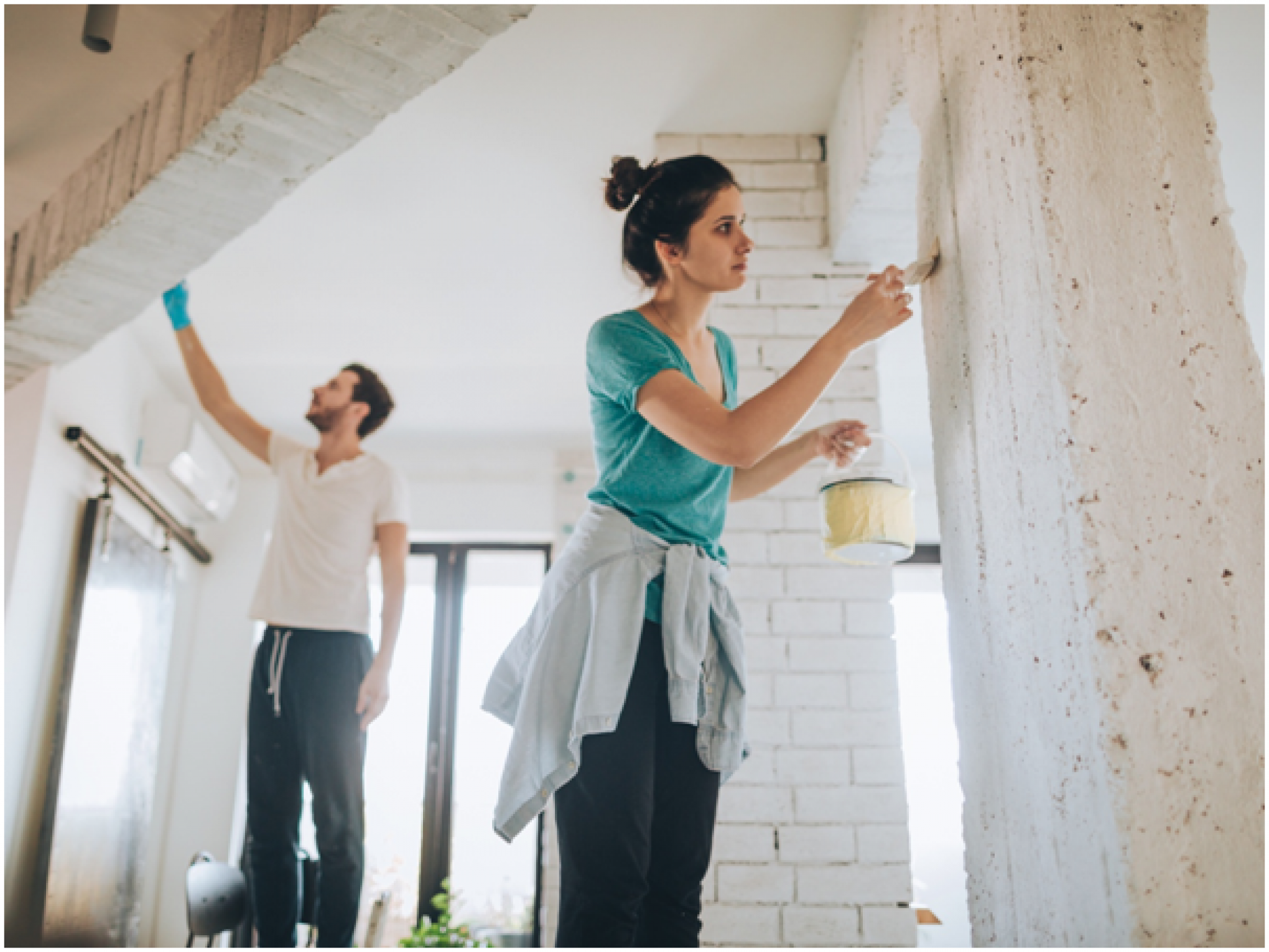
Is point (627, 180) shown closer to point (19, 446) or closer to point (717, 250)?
point (717, 250)

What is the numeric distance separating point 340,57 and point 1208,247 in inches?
58.1

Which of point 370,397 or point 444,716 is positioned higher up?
point 370,397

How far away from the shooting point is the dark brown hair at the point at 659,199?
4.98 feet

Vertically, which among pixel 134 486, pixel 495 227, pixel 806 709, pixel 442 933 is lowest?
pixel 442 933

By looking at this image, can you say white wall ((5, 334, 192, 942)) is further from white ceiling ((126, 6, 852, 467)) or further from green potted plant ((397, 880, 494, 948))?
green potted plant ((397, 880, 494, 948))

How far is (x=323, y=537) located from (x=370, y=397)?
45 centimetres

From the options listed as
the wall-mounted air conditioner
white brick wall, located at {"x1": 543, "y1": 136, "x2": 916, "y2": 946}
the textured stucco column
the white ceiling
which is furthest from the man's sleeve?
the wall-mounted air conditioner

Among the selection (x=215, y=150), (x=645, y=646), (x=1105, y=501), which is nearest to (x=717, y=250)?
(x=645, y=646)

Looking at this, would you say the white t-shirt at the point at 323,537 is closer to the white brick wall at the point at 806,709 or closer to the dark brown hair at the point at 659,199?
the white brick wall at the point at 806,709

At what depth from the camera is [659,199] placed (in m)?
1.53

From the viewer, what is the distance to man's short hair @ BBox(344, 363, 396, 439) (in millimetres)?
2830

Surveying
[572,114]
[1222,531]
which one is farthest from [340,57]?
[1222,531]

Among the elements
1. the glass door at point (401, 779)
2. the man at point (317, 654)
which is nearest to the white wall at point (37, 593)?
the man at point (317, 654)

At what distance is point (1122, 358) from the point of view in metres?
1.08
